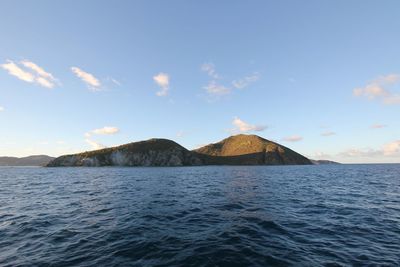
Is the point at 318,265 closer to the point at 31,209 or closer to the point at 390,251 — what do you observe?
the point at 390,251

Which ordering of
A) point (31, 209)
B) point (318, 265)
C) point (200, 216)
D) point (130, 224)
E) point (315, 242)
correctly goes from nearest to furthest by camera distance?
point (318, 265) → point (315, 242) → point (130, 224) → point (200, 216) → point (31, 209)

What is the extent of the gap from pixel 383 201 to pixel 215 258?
95.4ft

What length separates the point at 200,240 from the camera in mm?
14930

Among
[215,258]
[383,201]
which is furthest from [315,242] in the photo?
[383,201]

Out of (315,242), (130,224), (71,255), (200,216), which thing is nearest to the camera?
(71,255)

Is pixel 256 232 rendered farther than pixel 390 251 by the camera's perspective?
Yes

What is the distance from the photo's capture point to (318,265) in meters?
11.4

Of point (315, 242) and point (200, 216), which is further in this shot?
point (200, 216)

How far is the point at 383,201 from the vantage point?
30156 mm

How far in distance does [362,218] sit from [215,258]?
16798 mm

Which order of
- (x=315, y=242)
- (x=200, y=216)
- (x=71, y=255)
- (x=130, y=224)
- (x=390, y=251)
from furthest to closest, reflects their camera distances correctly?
(x=200, y=216) < (x=130, y=224) < (x=315, y=242) < (x=390, y=251) < (x=71, y=255)

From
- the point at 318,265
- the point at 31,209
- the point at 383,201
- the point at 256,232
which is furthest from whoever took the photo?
the point at 383,201

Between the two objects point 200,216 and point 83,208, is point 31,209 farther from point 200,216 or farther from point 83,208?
point 200,216

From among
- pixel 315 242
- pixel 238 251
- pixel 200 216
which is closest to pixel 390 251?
pixel 315 242
